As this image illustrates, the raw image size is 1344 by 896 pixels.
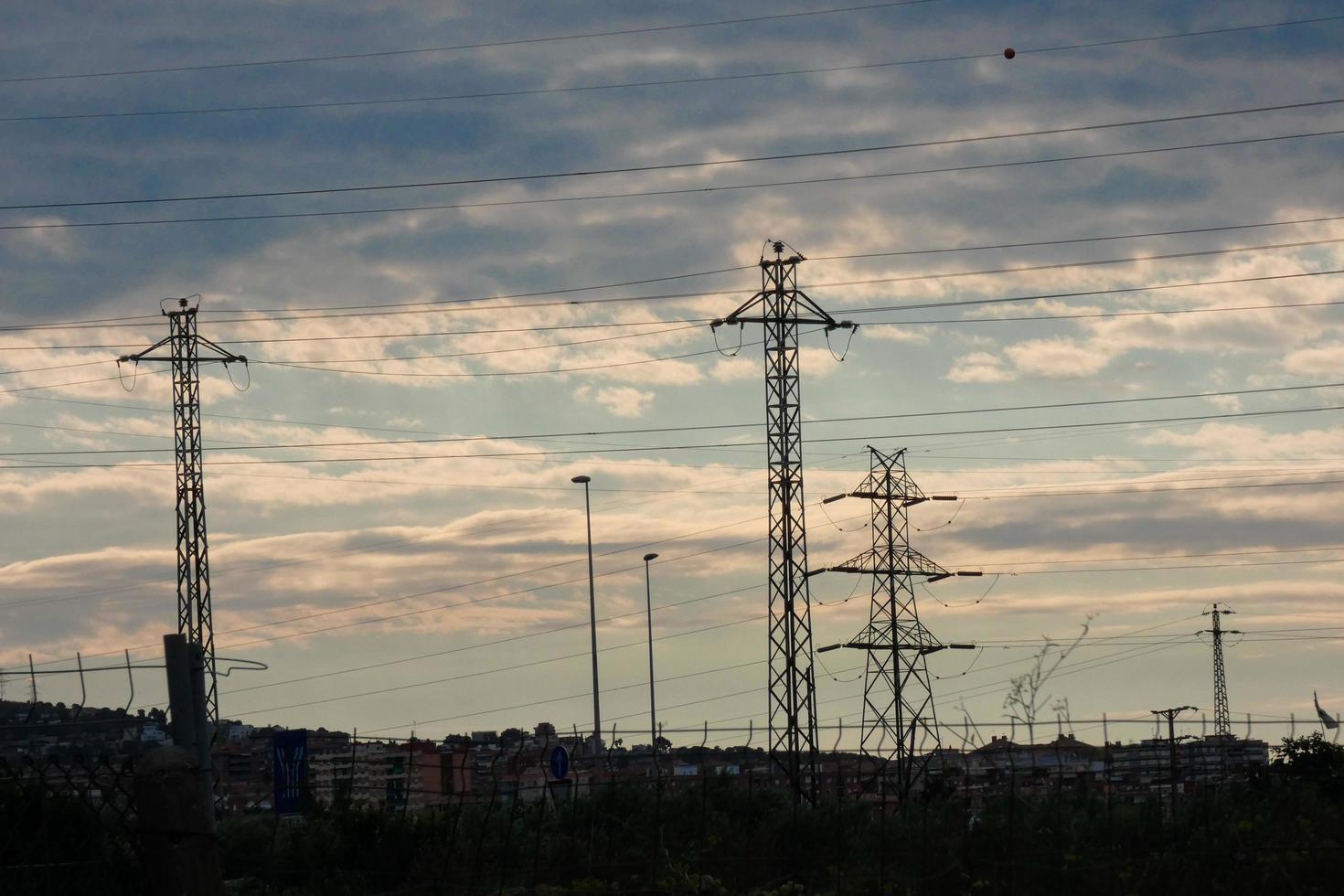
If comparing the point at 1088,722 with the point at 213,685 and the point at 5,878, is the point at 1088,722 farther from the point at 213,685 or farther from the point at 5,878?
the point at 213,685

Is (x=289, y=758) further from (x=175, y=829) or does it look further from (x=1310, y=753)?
(x=175, y=829)

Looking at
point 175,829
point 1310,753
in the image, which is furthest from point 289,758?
point 175,829

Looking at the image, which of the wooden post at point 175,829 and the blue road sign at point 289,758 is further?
the blue road sign at point 289,758

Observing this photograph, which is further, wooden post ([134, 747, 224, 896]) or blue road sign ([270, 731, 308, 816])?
blue road sign ([270, 731, 308, 816])

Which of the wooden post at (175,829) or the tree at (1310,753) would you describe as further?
the tree at (1310,753)

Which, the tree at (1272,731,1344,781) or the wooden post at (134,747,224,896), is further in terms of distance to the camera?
the tree at (1272,731,1344,781)

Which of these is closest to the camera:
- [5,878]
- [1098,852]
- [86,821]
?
[5,878]

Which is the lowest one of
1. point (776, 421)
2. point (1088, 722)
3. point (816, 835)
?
point (816, 835)

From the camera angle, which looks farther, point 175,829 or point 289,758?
point 289,758

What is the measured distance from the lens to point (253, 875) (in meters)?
19.3

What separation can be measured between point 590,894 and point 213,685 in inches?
1558

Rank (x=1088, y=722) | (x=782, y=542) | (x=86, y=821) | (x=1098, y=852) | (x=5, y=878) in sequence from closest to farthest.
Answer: (x=5, y=878), (x=86, y=821), (x=1098, y=852), (x=1088, y=722), (x=782, y=542)

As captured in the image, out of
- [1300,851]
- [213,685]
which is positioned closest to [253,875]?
[1300,851]

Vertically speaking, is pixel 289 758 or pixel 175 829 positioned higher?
pixel 175 829
